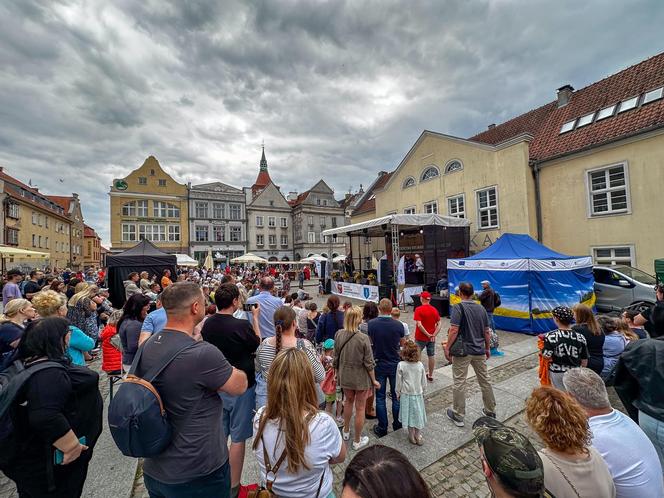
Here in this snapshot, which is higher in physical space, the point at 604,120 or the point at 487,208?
the point at 604,120

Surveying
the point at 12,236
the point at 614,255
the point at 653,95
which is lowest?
the point at 614,255

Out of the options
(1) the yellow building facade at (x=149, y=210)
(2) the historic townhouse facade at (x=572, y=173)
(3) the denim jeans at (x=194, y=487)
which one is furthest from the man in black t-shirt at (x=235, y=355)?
(1) the yellow building facade at (x=149, y=210)

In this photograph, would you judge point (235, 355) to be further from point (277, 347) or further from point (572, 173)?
point (572, 173)

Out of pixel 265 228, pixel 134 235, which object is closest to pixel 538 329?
pixel 265 228

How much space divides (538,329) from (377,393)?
25.0ft

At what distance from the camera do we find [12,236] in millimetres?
26047

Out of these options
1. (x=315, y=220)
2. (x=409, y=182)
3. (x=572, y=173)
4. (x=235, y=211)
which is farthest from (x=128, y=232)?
(x=572, y=173)

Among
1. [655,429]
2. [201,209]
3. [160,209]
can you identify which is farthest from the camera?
[201,209]

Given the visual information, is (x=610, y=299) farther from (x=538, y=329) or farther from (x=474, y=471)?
(x=474, y=471)

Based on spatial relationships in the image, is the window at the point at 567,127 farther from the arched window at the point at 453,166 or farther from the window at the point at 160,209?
the window at the point at 160,209

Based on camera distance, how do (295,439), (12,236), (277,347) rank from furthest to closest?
(12,236)
(277,347)
(295,439)

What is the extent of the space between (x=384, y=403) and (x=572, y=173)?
15.0m

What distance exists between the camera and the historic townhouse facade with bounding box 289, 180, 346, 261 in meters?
43.2

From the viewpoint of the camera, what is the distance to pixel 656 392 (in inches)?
94.6
